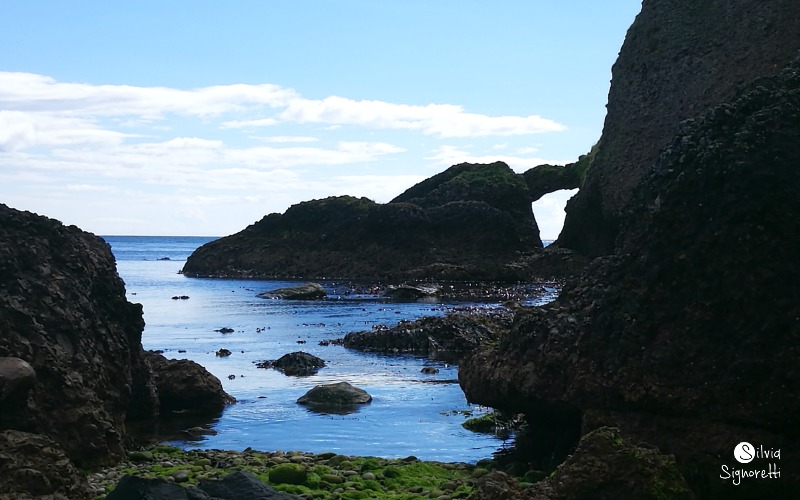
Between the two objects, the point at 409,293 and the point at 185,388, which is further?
the point at 409,293

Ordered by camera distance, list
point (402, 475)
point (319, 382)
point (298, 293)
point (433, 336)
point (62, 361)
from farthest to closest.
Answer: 1. point (298, 293)
2. point (433, 336)
3. point (319, 382)
4. point (62, 361)
5. point (402, 475)

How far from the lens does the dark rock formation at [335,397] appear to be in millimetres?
19859

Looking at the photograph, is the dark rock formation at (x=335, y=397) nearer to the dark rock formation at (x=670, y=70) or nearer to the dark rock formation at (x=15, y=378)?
the dark rock formation at (x=15, y=378)

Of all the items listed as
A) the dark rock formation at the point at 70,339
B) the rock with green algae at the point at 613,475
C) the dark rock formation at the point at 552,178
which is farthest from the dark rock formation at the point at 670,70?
the rock with green algae at the point at 613,475

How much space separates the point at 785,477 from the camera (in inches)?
371

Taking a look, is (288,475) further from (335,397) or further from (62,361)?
(335,397)

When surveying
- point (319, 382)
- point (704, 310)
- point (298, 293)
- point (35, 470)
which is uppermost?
point (704, 310)

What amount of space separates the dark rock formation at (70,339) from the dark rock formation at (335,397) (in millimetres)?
3610

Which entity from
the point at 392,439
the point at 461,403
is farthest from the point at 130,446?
the point at 461,403

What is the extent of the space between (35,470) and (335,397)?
9.96m

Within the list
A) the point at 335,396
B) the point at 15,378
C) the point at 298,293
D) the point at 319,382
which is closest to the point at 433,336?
the point at 319,382

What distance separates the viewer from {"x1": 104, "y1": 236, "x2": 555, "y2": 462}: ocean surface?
1611 cm

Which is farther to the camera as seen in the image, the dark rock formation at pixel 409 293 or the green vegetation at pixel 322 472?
the dark rock formation at pixel 409 293

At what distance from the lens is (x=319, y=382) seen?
23.6 m
